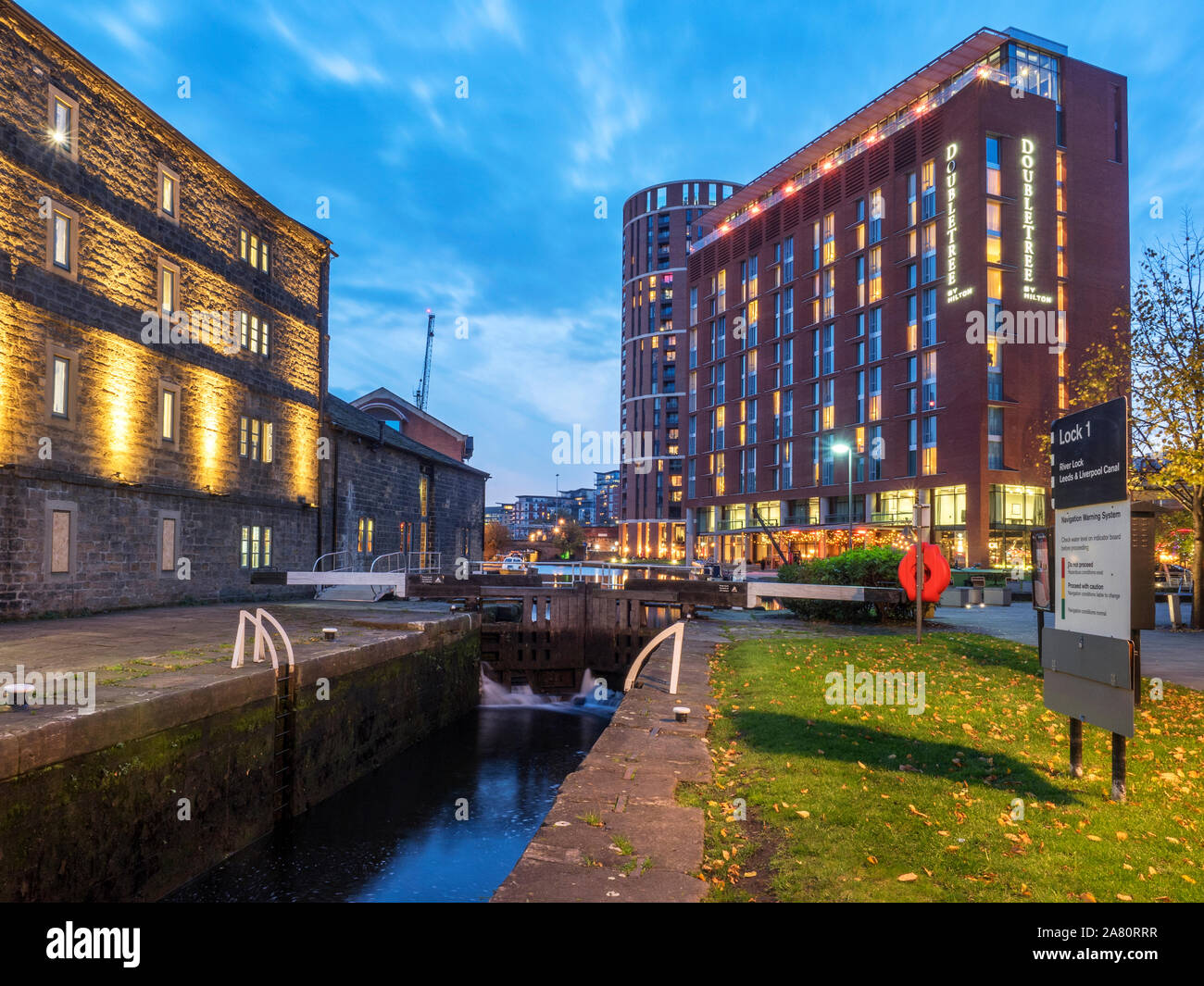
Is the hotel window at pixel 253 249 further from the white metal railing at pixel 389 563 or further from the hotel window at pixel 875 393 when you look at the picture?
the hotel window at pixel 875 393

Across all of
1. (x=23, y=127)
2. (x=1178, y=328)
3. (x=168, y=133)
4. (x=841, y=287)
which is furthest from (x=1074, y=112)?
(x=23, y=127)

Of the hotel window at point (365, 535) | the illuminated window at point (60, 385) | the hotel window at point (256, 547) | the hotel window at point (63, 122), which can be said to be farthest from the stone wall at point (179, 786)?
the hotel window at point (365, 535)

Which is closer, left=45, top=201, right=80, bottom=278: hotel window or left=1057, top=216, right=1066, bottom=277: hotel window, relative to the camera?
left=45, top=201, right=80, bottom=278: hotel window

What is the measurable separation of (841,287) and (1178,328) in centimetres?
4185

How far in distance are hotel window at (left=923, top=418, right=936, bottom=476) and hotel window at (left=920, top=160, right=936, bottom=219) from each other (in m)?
14.8

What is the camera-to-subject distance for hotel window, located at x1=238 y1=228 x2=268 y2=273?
22.9 meters

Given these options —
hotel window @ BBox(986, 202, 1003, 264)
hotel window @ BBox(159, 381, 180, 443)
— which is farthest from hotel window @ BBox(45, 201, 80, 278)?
hotel window @ BBox(986, 202, 1003, 264)

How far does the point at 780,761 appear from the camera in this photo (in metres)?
6.87

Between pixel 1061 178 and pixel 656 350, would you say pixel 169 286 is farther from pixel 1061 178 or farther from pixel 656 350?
pixel 656 350

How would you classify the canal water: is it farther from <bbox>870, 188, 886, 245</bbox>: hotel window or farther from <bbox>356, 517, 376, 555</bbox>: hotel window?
<bbox>870, 188, 886, 245</bbox>: hotel window

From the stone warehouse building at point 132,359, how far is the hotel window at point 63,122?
0.12ft

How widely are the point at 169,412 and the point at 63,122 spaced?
6968 mm

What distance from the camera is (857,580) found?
758 inches

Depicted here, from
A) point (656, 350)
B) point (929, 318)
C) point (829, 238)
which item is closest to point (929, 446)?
point (929, 318)
